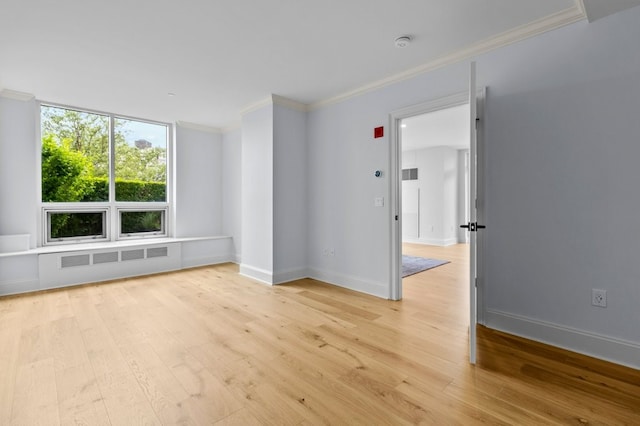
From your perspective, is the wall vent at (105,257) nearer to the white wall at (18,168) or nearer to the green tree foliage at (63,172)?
the white wall at (18,168)

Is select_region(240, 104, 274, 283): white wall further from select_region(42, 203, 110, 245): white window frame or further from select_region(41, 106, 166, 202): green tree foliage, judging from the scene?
select_region(42, 203, 110, 245): white window frame

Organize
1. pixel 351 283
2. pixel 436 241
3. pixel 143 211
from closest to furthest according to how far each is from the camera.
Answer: pixel 351 283 → pixel 143 211 → pixel 436 241

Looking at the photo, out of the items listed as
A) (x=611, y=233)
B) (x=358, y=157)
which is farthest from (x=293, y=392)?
(x=358, y=157)

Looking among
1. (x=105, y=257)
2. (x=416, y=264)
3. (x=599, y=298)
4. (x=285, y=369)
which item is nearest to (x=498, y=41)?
(x=599, y=298)

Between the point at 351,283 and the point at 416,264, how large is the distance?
6.44 feet

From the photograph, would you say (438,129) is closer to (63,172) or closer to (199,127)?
(199,127)

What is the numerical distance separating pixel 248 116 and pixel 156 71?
143 cm

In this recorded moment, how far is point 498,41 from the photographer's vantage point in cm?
259

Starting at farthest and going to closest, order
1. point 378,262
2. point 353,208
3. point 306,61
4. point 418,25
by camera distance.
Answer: point 353,208, point 378,262, point 306,61, point 418,25

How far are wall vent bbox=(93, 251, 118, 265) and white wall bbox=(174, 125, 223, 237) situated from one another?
109cm

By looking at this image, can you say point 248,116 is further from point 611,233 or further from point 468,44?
point 611,233

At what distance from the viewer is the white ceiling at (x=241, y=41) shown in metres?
2.21

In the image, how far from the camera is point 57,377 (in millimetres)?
1934

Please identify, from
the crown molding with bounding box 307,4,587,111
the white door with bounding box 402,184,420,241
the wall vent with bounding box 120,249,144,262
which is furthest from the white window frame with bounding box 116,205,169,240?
the white door with bounding box 402,184,420,241
